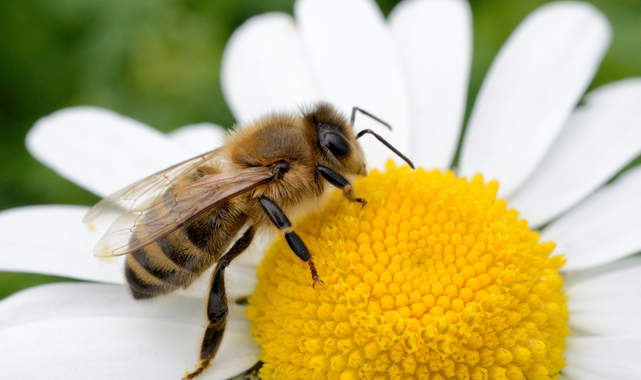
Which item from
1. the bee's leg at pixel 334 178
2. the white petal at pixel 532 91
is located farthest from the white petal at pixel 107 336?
the white petal at pixel 532 91

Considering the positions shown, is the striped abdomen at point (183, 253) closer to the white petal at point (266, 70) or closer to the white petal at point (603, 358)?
the white petal at point (266, 70)

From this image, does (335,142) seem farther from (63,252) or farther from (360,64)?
(63,252)

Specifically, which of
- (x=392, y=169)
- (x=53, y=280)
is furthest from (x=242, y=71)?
(x=53, y=280)

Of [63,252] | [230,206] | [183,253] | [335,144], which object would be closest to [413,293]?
[335,144]

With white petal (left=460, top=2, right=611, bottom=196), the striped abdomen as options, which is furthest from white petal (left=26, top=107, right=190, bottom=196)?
white petal (left=460, top=2, right=611, bottom=196)

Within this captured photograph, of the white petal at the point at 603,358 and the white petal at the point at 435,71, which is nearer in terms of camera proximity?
the white petal at the point at 603,358

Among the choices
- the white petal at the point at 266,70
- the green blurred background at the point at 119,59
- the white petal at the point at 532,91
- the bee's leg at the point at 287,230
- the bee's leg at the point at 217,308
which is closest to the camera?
the bee's leg at the point at 287,230

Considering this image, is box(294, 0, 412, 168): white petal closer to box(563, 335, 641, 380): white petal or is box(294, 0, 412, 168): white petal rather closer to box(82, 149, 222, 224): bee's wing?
box(82, 149, 222, 224): bee's wing
